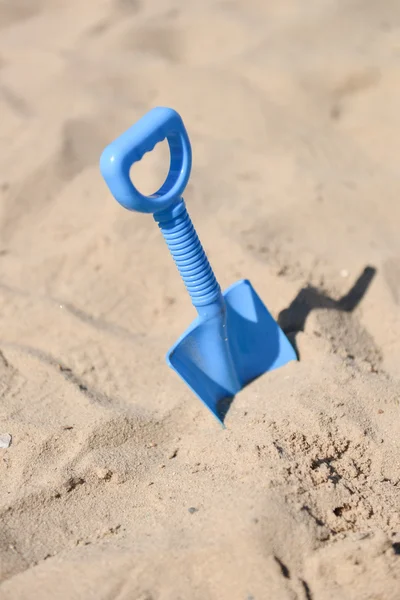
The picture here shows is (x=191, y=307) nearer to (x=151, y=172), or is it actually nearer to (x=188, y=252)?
(x=188, y=252)

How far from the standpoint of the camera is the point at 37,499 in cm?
145

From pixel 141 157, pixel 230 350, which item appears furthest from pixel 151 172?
pixel 141 157

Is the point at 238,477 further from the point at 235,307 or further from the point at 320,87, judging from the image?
the point at 320,87

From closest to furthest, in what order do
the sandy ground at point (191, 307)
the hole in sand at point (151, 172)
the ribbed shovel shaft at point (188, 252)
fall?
the sandy ground at point (191, 307)
the ribbed shovel shaft at point (188, 252)
the hole in sand at point (151, 172)

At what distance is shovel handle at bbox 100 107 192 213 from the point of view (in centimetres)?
134

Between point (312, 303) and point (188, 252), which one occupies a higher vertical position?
point (188, 252)

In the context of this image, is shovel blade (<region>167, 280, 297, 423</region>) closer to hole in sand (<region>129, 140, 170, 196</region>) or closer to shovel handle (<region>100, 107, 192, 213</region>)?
shovel handle (<region>100, 107, 192, 213</region>)

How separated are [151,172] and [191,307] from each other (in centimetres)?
69

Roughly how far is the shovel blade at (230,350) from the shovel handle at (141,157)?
1.17 ft

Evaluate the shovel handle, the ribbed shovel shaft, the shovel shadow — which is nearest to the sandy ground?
the shovel shadow

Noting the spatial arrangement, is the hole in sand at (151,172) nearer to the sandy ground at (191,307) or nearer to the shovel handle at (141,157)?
the sandy ground at (191,307)

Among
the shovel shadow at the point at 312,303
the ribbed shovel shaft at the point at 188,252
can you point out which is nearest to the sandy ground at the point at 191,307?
the shovel shadow at the point at 312,303

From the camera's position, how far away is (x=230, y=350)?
176 centimetres

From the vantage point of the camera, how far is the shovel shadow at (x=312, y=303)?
6.27ft
